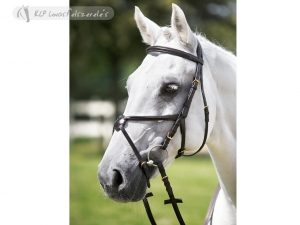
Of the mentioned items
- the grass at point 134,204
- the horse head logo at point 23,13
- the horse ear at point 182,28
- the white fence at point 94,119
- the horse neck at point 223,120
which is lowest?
the grass at point 134,204

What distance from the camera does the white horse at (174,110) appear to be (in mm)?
1754

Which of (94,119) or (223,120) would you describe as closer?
(223,120)

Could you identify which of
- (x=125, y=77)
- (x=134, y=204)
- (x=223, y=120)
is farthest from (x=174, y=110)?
(x=125, y=77)

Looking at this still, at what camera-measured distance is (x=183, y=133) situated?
1849mm

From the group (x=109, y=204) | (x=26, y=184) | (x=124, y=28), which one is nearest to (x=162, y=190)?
Answer: (x=109, y=204)

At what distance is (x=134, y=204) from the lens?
162 inches

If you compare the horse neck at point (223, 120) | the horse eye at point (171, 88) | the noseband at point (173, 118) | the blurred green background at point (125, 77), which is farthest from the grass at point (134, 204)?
the horse eye at point (171, 88)

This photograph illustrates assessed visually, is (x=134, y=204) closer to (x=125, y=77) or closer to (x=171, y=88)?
(x=125, y=77)

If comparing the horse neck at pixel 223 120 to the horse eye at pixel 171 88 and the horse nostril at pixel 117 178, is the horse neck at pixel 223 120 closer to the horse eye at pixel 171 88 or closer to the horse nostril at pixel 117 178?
the horse eye at pixel 171 88

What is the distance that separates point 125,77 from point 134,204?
7.80 feet
